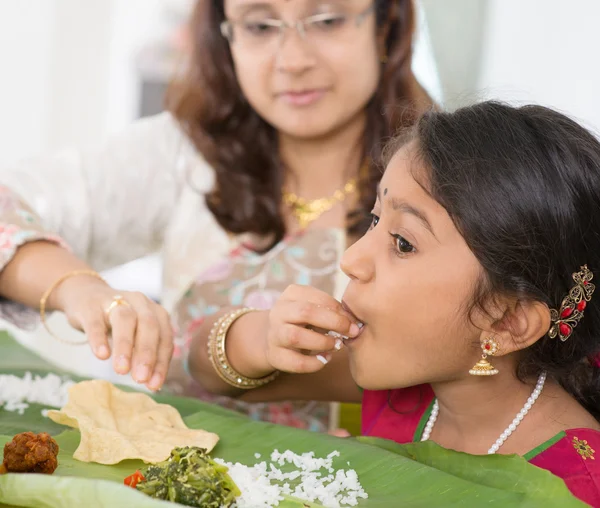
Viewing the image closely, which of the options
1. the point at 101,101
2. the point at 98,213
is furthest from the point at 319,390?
the point at 101,101

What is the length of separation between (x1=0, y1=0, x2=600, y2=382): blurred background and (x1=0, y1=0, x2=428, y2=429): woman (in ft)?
0.81

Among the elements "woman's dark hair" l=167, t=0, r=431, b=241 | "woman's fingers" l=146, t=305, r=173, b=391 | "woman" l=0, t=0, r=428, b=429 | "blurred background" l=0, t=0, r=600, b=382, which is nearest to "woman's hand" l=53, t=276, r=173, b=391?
"woman's fingers" l=146, t=305, r=173, b=391

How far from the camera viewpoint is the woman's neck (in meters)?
1.63

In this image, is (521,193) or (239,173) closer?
(521,193)

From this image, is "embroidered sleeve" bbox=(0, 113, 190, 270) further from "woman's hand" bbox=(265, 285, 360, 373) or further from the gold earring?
the gold earring

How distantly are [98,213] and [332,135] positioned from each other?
50 centimetres

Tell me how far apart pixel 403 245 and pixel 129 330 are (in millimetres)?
351

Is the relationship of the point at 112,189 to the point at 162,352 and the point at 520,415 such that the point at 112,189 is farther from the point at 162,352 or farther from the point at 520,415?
the point at 520,415

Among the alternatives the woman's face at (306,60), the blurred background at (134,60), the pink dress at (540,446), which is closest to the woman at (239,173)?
the woman's face at (306,60)

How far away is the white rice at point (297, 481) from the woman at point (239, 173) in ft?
1.64

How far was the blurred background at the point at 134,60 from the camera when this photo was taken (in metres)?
1.87

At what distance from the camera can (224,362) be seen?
121 centimetres

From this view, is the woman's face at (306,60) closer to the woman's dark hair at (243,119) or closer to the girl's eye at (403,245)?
the woman's dark hair at (243,119)

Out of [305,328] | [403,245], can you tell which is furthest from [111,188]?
[403,245]
